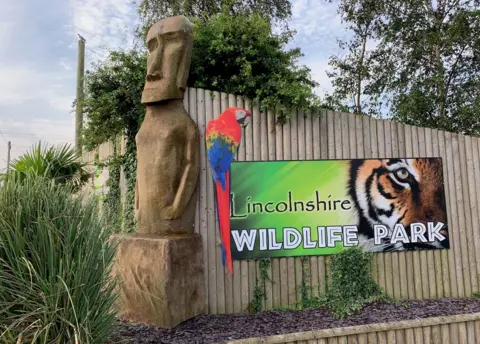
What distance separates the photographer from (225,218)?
16.0 ft

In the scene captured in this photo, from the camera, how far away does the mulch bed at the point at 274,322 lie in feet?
12.4

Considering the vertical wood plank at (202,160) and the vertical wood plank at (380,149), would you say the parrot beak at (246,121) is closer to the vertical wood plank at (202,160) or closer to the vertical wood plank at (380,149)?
the vertical wood plank at (202,160)

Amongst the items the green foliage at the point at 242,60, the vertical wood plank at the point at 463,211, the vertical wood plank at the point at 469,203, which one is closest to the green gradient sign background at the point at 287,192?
the green foliage at the point at 242,60

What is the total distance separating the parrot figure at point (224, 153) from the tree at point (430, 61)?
587 cm

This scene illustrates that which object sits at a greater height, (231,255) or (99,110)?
(99,110)

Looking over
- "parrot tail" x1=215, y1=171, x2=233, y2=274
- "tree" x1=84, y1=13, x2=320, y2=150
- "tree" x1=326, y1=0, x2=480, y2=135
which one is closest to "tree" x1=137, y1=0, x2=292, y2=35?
"tree" x1=326, y1=0, x2=480, y2=135

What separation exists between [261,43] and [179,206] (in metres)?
2.59

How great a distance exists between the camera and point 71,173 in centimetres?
656

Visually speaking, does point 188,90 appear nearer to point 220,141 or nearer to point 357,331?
point 220,141

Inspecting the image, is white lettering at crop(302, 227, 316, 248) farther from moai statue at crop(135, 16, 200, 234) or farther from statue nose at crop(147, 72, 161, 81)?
statue nose at crop(147, 72, 161, 81)

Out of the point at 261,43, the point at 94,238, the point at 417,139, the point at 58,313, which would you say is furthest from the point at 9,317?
the point at 417,139

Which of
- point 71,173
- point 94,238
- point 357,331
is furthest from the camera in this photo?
point 71,173

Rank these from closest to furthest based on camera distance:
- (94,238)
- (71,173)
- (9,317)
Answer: (9,317) < (94,238) < (71,173)

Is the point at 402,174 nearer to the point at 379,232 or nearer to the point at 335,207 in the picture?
the point at 379,232
